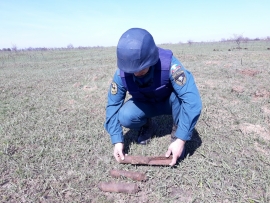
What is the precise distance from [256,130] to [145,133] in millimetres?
1308

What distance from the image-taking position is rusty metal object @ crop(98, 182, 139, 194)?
1.75 m

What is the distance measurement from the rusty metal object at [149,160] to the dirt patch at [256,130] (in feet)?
3.99

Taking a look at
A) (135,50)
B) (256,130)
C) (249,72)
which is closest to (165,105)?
(135,50)

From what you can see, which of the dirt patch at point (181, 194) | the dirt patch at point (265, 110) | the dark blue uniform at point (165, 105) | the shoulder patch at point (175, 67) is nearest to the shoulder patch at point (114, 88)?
the dark blue uniform at point (165, 105)

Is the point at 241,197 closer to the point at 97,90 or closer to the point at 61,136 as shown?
the point at 61,136

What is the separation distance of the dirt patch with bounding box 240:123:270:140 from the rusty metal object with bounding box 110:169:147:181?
1434 millimetres

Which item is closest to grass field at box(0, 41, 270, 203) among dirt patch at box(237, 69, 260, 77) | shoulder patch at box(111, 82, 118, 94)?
shoulder patch at box(111, 82, 118, 94)

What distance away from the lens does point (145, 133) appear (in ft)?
8.38

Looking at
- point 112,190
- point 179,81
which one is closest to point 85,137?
point 112,190

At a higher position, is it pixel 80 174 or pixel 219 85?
pixel 219 85

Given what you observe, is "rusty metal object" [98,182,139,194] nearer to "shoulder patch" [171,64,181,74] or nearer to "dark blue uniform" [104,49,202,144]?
"dark blue uniform" [104,49,202,144]

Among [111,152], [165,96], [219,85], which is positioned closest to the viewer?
[165,96]

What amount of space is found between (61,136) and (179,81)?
1.65 meters

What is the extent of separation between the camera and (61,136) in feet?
8.83
